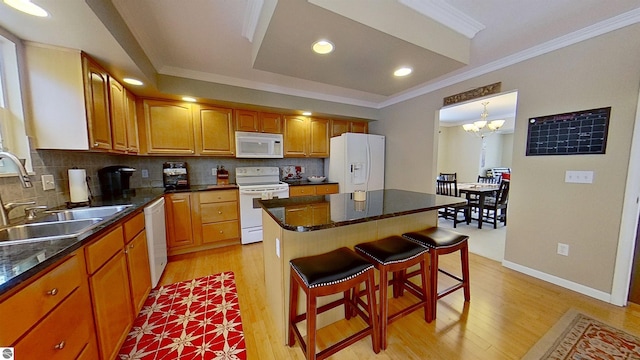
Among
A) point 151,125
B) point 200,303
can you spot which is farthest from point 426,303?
point 151,125

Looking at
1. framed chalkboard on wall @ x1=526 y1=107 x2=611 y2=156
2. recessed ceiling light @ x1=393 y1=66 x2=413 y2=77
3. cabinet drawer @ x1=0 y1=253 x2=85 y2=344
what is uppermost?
recessed ceiling light @ x1=393 y1=66 x2=413 y2=77

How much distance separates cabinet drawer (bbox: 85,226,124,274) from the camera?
1123mm

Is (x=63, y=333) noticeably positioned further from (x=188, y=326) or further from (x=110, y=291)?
(x=188, y=326)

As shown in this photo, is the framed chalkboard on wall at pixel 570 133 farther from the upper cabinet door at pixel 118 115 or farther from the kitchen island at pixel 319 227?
the upper cabinet door at pixel 118 115

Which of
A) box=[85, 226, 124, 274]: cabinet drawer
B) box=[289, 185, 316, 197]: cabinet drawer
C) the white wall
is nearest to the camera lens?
box=[85, 226, 124, 274]: cabinet drawer

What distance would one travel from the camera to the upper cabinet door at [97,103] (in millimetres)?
1710

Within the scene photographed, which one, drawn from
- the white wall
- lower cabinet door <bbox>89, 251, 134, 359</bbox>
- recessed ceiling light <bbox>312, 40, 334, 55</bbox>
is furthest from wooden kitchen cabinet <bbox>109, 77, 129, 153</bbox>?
the white wall

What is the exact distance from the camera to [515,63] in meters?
2.36

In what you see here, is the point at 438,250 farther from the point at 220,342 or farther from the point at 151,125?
the point at 151,125

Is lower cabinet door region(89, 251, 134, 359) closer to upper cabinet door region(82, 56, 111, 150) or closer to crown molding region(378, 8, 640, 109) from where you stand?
upper cabinet door region(82, 56, 111, 150)

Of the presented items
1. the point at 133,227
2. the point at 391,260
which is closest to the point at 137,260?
the point at 133,227

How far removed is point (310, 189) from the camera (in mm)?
3752

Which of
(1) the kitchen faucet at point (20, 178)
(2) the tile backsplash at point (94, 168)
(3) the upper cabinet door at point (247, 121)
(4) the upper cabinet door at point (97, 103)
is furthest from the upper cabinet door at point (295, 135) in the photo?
(1) the kitchen faucet at point (20, 178)

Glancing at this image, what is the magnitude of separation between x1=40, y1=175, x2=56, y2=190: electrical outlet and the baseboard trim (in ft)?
14.7
